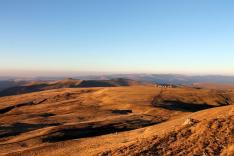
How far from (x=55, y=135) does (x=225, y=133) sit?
3132 centimetres

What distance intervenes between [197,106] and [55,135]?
6110cm

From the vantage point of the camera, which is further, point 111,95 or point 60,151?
point 111,95

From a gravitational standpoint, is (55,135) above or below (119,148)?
below

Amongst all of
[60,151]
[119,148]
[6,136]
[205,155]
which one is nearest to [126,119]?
[6,136]

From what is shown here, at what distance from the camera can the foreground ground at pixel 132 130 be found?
3173 cm

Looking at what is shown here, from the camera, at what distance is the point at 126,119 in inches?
2707

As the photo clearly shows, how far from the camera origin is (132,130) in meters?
53.1

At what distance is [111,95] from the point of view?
12788cm

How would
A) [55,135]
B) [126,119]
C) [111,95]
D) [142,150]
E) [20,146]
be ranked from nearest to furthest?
1. [142,150]
2. [20,146]
3. [55,135]
4. [126,119]
5. [111,95]

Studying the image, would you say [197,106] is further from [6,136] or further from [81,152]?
[81,152]

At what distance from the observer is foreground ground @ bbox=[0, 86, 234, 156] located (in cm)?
3173

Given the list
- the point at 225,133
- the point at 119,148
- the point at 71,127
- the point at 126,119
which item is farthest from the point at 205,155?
the point at 126,119

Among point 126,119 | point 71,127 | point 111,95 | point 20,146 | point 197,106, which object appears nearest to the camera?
point 20,146

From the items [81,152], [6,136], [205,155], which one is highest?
[205,155]
